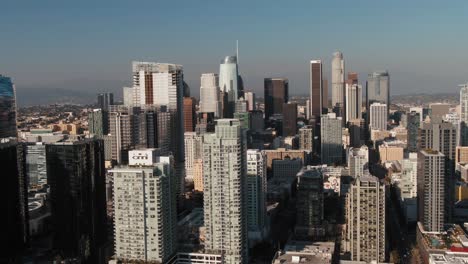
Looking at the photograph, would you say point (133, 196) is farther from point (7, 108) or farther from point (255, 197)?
point (7, 108)

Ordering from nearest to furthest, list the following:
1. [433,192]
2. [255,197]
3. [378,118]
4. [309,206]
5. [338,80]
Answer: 1. [255,197]
2. [433,192]
3. [309,206]
4. [378,118]
5. [338,80]

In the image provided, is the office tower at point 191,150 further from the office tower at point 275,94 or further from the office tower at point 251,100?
the office tower at point 275,94

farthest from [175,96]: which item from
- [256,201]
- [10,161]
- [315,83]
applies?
[315,83]

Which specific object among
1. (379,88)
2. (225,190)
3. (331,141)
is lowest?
(225,190)

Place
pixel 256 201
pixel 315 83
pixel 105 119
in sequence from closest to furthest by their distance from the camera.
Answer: pixel 256 201
pixel 105 119
pixel 315 83

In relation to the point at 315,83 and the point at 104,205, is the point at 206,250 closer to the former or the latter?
the point at 104,205

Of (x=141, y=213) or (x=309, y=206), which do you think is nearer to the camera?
(x=141, y=213)

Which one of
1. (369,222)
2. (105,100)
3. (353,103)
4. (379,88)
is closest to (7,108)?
(369,222)
